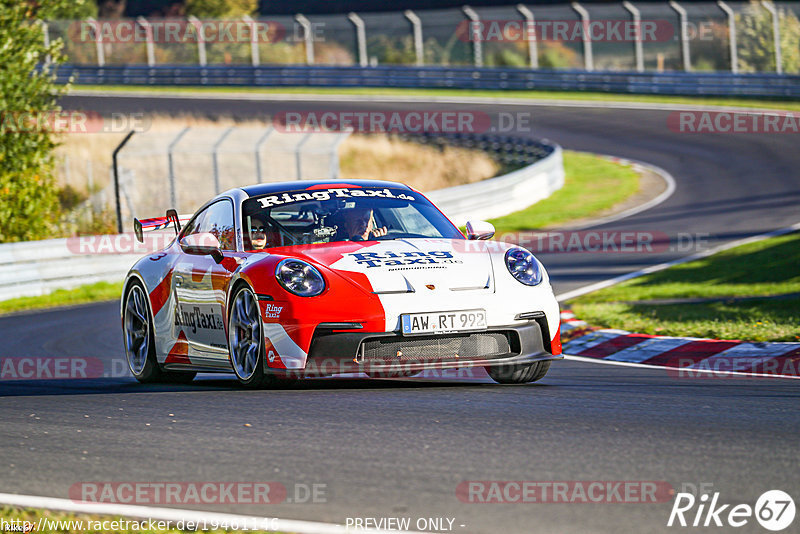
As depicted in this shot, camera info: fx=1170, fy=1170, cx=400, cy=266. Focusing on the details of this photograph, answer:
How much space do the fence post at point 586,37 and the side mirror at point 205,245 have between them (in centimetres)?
3275

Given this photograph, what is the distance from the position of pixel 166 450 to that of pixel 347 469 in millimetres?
1027

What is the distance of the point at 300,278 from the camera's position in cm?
697

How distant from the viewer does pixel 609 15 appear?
3922 centimetres

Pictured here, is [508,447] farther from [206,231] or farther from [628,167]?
[628,167]

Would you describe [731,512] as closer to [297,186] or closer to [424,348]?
[424,348]

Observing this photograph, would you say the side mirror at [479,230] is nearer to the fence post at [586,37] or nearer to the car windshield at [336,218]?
the car windshield at [336,218]

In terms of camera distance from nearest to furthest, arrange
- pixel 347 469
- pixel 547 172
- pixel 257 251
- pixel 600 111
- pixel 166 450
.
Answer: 1. pixel 347 469
2. pixel 166 450
3. pixel 257 251
4. pixel 547 172
5. pixel 600 111

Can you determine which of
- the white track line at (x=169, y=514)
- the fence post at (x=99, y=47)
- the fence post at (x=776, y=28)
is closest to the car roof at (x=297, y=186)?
the white track line at (x=169, y=514)

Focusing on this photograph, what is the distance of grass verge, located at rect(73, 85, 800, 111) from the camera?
36531mm

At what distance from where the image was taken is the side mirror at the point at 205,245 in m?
7.78

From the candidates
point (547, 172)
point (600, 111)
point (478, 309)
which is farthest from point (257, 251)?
point (600, 111)

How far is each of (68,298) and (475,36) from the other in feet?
92.1

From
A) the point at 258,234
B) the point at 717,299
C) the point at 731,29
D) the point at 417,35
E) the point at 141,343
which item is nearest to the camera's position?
the point at 258,234

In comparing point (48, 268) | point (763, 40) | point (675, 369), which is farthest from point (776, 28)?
point (675, 369)
